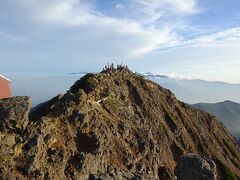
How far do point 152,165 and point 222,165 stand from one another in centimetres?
3489

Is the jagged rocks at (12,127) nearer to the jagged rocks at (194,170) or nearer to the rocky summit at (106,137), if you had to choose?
the rocky summit at (106,137)

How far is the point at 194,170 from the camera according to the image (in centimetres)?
3634

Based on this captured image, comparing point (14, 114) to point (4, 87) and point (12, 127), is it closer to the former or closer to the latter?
point (12, 127)

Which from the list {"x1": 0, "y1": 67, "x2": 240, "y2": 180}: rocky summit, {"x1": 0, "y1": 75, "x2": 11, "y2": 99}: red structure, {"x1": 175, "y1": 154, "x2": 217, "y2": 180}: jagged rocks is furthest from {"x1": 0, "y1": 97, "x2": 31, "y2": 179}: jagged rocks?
{"x1": 0, "y1": 75, "x2": 11, "y2": 99}: red structure

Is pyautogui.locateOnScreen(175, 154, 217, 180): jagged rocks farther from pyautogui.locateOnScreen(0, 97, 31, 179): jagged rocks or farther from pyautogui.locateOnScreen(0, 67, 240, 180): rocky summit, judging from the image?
pyautogui.locateOnScreen(0, 97, 31, 179): jagged rocks

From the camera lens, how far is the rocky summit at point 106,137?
37312mm

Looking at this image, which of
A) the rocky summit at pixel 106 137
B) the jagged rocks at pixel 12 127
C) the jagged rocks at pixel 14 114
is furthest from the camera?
the jagged rocks at pixel 14 114

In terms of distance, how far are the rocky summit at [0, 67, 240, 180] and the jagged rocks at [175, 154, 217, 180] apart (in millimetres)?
75

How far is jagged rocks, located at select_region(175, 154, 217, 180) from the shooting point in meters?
35.8

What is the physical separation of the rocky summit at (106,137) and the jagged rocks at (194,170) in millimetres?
75

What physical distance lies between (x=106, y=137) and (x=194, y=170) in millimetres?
15033

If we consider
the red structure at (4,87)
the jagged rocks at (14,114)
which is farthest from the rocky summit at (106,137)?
the red structure at (4,87)

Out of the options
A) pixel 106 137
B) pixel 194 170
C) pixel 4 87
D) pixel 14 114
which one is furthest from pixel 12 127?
pixel 4 87

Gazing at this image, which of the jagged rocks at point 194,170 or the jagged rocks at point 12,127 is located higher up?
the jagged rocks at point 12,127
